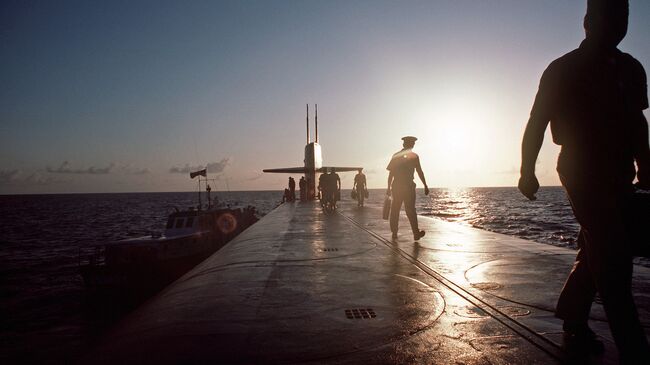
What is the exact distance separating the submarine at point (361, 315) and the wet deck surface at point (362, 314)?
0.5 inches

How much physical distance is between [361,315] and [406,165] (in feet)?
18.0

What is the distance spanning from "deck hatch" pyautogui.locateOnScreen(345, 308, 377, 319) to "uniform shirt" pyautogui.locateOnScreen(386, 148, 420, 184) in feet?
17.0

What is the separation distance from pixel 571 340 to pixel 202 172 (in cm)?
2434

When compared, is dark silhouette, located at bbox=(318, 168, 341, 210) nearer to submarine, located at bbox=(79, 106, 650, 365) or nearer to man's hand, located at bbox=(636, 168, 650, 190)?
submarine, located at bbox=(79, 106, 650, 365)

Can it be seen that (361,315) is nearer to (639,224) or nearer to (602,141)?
(639,224)

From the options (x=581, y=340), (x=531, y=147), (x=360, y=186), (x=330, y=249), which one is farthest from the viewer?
(x=360, y=186)

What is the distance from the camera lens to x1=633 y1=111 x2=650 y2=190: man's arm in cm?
234

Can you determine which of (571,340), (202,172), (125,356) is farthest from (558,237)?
(125,356)

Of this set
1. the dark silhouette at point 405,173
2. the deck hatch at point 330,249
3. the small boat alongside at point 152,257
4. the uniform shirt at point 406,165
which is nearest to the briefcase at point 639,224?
the deck hatch at point 330,249

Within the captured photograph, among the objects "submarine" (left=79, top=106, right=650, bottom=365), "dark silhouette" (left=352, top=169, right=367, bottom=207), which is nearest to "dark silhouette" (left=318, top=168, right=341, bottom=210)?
"dark silhouette" (left=352, top=169, right=367, bottom=207)

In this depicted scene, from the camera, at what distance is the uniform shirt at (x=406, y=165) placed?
27.8 ft


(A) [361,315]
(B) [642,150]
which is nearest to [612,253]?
(B) [642,150]

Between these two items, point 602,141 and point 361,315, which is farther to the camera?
point 361,315

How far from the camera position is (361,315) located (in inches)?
136
